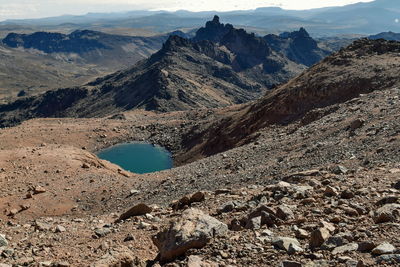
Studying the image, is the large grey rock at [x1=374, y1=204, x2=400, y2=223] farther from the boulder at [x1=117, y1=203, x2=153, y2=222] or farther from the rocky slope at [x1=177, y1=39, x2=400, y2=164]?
the rocky slope at [x1=177, y1=39, x2=400, y2=164]

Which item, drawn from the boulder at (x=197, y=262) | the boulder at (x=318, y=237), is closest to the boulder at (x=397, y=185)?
the boulder at (x=318, y=237)

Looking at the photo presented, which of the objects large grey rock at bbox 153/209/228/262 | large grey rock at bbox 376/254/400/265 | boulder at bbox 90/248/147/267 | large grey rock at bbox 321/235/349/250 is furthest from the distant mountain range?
large grey rock at bbox 376/254/400/265

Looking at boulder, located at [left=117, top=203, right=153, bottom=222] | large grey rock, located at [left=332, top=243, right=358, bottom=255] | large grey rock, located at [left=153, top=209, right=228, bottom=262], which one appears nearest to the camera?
large grey rock, located at [left=332, top=243, right=358, bottom=255]

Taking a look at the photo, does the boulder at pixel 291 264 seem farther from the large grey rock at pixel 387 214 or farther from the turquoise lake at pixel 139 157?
the turquoise lake at pixel 139 157

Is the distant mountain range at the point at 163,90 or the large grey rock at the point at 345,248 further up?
the large grey rock at the point at 345,248

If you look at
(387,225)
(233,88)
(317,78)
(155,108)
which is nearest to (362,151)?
(387,225)

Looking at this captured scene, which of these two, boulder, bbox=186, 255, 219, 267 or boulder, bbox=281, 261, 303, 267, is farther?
boulder, bbox=186, 255, 219, 267

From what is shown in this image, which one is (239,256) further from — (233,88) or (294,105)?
(233,88)
